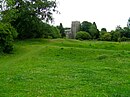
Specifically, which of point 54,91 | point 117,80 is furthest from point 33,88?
point 117,80

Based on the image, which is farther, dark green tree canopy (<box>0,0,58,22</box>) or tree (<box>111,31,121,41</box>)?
tree (<box>111,31,121,41</box>)

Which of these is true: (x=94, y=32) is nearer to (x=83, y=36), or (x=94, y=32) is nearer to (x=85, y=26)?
(x=83, y=36)

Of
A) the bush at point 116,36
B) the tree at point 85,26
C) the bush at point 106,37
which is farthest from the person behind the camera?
the tree at point 85,26

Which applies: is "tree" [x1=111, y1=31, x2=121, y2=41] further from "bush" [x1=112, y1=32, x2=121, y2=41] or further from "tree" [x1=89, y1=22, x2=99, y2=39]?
"tree" [x1=89, y1=22, x2=99, y2=39]

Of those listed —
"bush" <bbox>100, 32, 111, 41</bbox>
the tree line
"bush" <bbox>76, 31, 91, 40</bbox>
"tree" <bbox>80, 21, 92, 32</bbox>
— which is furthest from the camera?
"tree" <bbox>80, 21, 92, 32</bbox>

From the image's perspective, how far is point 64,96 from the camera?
40.4 feet

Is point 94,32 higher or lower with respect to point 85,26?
lower

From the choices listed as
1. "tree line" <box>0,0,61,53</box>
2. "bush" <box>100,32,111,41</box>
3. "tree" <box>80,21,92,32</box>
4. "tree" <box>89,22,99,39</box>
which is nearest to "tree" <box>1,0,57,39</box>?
"tree line" <box>0,0,61,53</box>

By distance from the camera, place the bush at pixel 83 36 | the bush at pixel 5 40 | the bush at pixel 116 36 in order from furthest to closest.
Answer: the bush at pixel 83 36, the bush at pixel 116 36, the bush at pixel 5 40

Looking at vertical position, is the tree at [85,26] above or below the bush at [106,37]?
above

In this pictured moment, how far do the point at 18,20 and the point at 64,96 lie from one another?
3642 cm

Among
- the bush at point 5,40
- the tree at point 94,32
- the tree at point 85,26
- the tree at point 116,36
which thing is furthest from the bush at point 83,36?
the bush at point 5,40

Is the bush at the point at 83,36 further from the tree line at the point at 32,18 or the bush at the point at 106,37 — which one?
the tree line at the point at 32,18

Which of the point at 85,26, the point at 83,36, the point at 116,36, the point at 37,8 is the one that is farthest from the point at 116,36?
the point at 37,8
